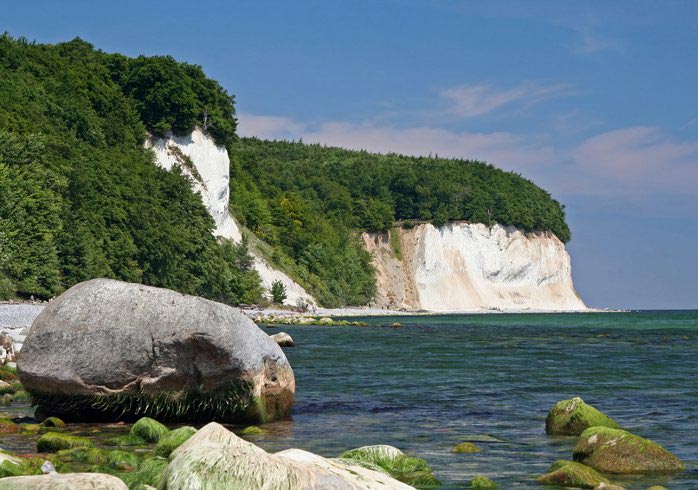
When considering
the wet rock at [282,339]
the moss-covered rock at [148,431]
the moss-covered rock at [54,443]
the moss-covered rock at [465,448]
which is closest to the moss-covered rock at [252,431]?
the moss-covered rock at [148,431]

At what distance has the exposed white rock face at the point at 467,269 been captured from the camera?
150750mm

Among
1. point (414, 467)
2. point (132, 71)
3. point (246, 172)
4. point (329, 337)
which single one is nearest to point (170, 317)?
point (414, 467)

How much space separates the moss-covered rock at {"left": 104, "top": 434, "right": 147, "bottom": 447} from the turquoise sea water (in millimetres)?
1936

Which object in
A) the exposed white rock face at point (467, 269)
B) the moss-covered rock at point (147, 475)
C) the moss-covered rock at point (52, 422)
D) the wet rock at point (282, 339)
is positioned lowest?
the moss-covered rock at point (52, 422)

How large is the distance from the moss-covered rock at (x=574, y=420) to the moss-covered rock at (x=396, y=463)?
14.0 feet

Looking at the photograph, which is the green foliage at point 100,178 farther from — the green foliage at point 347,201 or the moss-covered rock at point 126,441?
the moss-covered rock at point 126,441

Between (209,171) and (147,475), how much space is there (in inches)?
3584

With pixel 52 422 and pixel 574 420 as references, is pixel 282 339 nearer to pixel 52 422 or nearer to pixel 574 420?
pixel 52 422

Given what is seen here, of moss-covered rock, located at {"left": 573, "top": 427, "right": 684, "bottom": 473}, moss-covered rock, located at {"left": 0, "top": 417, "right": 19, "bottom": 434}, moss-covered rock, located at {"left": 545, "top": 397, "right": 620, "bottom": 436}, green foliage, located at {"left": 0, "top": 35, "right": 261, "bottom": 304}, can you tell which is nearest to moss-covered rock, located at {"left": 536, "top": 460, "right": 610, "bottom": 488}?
moss-covered rock, located at {"left": 573, "top": 427, "right": 684, "bottom": 473}

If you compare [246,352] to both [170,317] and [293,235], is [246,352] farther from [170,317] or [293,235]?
[293,235]

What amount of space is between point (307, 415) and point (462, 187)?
148803mm

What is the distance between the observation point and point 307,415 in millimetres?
17859

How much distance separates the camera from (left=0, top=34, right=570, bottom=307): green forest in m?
59.5

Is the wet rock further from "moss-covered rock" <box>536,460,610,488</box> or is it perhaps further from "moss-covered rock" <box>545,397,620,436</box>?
"moss-covered rock" <box>536,460,610,488</box>
